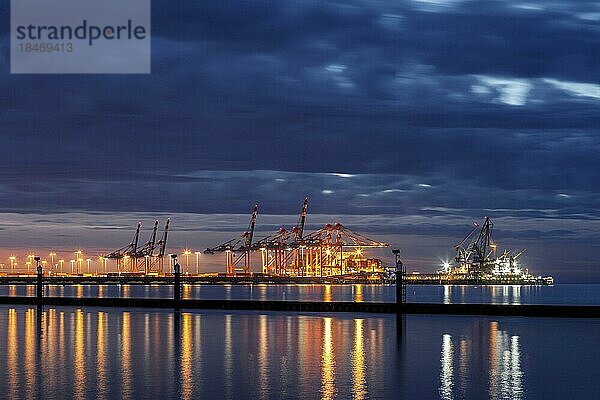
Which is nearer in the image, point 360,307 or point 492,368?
point 492,368

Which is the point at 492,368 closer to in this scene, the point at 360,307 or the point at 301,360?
the point at 301,360

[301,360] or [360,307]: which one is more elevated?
[301,360]

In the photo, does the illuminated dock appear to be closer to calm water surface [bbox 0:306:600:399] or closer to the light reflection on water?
calm water surface [bbox 0:306:600:399]

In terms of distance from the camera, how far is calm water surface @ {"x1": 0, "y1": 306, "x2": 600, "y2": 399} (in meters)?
24.9

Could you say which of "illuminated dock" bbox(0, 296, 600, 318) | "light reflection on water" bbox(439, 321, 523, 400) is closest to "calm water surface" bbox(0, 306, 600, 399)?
"light reflection on water" bbox(439, 321, 523, 400)

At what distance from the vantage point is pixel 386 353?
113ft

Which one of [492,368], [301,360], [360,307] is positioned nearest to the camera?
[492,368]

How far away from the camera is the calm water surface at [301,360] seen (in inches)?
981

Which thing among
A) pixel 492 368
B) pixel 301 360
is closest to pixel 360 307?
pixel 301 360

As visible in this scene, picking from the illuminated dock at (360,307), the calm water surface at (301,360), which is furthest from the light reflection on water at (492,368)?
the illuminated dock at (360,307)

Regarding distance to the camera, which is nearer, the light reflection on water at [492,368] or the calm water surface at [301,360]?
the light reflection on water at [492,368]

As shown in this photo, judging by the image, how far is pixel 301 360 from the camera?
32250mm

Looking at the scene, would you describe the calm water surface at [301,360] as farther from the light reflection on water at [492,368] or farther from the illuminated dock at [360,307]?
the illuminated dock at [360,307]

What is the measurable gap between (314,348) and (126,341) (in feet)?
27.3
